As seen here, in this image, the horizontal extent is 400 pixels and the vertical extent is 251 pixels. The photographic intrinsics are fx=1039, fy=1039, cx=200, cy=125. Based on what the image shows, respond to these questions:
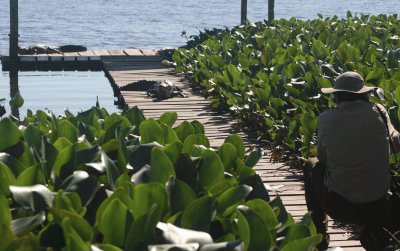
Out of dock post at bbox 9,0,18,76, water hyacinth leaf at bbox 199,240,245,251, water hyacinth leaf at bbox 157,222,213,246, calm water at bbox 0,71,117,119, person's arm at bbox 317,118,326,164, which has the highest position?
water hyacinth leaf at bbox 157,222,213,246

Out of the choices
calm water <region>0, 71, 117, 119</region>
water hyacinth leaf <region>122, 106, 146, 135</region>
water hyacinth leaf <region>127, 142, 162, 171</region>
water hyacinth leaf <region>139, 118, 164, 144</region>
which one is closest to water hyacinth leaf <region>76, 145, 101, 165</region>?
water hyacinth leaf <region>127, 142, 162, 171</region>

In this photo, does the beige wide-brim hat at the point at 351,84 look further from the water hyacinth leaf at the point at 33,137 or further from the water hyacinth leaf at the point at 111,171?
the water hyacinth leaf at the point at 111,171

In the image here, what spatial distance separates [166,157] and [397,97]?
4.13 m

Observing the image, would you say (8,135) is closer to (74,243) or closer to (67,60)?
(74,243)

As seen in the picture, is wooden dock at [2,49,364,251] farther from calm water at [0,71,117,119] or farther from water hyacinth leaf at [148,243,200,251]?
water hyacinth leaf at [148,243,200,251]

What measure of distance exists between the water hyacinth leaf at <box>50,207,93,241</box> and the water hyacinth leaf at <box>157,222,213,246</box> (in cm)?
29

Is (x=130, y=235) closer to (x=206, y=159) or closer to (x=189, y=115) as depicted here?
(x=206, y=159)

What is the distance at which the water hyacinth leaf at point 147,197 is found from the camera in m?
3.81

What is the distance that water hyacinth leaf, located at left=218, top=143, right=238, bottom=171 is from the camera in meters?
5.18

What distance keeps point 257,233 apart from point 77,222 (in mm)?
644

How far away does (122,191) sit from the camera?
388 centimetres

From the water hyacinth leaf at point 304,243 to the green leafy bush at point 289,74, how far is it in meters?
4.61

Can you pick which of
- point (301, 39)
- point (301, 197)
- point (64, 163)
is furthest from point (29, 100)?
point (64, 163)

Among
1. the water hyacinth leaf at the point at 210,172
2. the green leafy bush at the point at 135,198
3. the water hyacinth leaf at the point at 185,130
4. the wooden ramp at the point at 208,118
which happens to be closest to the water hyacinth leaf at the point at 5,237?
the green leafy bush at the point at 135,198
